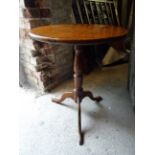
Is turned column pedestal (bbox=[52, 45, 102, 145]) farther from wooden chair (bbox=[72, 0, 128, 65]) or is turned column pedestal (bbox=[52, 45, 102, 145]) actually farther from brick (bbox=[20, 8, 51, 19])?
wooden chair (bbox=[72, 0, 128, 65])

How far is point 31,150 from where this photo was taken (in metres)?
1.26

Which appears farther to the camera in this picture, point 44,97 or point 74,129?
point 44,97

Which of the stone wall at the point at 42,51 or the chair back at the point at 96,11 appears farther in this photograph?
the chair back at the point at 96,11

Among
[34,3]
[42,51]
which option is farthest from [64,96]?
[34,3]

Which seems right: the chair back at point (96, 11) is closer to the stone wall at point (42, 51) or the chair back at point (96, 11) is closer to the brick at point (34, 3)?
the stone wall at point (42, 51)

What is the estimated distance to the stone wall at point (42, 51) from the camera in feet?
5.75

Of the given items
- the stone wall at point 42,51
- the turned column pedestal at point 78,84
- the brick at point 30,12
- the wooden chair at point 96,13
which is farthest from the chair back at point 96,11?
the turned column pedestal at point 78,84

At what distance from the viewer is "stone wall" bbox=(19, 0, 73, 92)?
5.75ft

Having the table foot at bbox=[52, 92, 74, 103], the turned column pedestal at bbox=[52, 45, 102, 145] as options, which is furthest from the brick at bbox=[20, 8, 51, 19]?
the table foot at bbox=[52, 92, 74, 103]

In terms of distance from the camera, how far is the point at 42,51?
6.21ft
